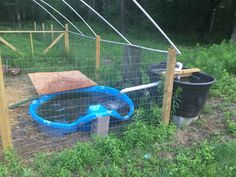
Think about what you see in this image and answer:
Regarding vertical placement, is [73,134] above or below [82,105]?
below

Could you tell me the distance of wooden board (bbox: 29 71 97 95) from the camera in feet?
13.0

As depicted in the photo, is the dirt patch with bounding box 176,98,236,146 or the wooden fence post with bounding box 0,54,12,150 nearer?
the wooden fence post with bounding box 0,54,12,150

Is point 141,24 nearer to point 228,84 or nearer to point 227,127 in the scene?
point 228,84

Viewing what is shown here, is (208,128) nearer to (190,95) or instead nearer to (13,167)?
(190,95)

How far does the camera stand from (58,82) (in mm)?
4340

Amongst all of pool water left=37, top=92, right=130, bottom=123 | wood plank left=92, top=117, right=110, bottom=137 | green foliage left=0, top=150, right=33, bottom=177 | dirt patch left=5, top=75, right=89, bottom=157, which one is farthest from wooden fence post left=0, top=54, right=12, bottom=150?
wood plank left=92, top=117, right=110, bottom=137

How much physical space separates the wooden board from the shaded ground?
1.40 feet

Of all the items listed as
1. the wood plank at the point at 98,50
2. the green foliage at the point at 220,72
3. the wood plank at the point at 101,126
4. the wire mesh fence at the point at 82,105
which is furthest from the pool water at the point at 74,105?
the green foliage at the point at 220,72

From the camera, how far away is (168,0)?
15.3 meters

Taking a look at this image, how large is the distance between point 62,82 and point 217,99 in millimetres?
2826

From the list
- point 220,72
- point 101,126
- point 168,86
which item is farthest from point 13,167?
point 220,72

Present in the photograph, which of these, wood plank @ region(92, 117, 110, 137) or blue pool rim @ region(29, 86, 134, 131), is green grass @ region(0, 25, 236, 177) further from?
blue pool rim @ region(29, 86, 134, 131)

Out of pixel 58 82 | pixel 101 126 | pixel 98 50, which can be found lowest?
pixel 101 126

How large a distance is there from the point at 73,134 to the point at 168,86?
1351 millimetres
